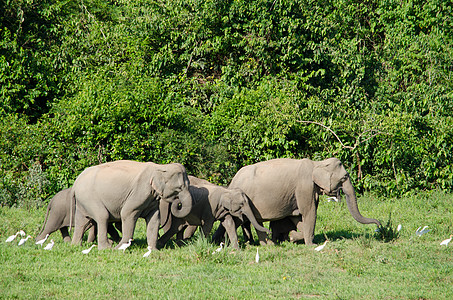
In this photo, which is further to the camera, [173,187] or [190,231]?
[190,231]

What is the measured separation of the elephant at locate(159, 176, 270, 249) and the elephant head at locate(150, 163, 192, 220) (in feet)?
1.36

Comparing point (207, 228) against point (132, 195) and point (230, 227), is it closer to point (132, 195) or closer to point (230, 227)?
point (230, 227)

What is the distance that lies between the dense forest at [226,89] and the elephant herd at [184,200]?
4.57 meters

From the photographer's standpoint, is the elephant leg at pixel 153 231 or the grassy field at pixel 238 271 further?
the elephant leg at pixel 153 231

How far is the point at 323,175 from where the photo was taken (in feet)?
38.0

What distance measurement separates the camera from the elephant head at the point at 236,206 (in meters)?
11.2

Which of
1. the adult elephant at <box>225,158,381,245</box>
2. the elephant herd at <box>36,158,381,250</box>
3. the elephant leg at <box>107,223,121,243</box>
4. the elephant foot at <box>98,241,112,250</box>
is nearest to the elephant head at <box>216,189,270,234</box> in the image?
the elephant herd at <box>36,158,381,250</box>

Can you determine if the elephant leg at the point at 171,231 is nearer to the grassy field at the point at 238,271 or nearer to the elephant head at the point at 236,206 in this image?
the grassy field at the point at 238,271

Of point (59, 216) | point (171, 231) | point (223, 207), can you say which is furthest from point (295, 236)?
point (59, 216)

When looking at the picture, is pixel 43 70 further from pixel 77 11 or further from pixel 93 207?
pixel 93 207

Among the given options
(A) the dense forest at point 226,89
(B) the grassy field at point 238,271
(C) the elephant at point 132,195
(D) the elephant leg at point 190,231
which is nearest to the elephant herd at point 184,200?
(C) the elephant at point 132,195

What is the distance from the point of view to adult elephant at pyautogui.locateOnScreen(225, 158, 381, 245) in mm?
11609

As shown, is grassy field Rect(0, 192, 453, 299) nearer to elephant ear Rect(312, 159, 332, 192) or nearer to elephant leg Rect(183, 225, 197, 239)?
elephant leg Rect(183, 225, 197, 239)

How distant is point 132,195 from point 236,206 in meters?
1.88
